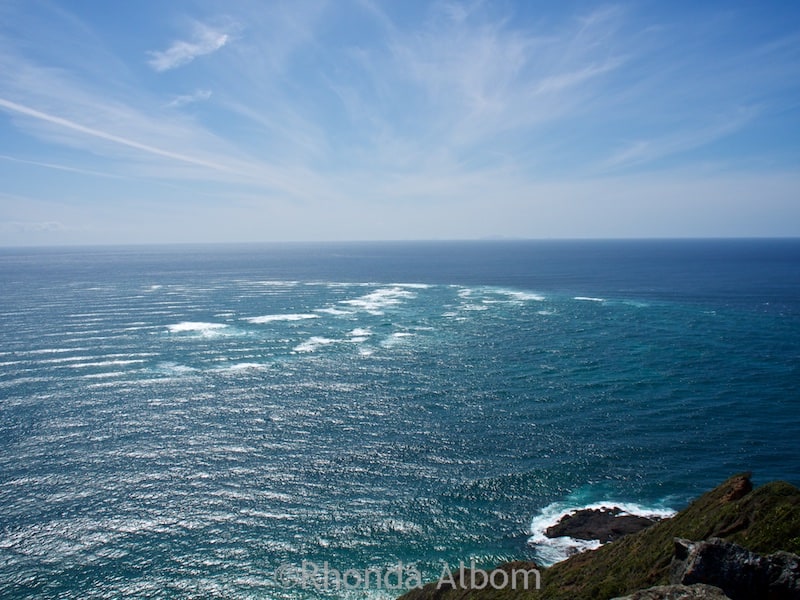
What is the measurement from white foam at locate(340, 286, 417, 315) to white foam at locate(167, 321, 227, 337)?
4337 cm

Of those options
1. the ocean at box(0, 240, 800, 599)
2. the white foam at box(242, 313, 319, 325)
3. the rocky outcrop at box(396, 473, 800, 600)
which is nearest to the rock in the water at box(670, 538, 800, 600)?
the rocky outcrop at box(396, 473, 800, 600)

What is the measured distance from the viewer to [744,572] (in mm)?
22797

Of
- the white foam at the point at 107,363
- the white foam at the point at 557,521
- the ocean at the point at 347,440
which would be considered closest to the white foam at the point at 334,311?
the ocean at the point at 347,440

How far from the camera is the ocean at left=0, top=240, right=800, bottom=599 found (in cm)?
4285

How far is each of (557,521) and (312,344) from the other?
69.2m

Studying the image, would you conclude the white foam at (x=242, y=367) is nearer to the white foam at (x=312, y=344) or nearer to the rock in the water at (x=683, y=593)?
the white foam at (x=312, y=344)

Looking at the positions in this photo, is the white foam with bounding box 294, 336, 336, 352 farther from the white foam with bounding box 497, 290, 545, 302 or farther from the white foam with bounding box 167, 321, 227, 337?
the white foam with bounding box 497, 290, 545, 302

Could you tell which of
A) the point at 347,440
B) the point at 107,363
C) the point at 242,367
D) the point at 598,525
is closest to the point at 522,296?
the point at 242,367

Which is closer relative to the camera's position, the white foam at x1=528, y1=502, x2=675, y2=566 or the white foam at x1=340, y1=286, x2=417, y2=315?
the white foam at x1=528, y1=502, x2=675, y2=566

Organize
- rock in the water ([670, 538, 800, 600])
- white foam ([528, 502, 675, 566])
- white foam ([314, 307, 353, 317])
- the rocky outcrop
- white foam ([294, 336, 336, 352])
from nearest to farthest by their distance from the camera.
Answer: rock in the water ([670, 538, 800, 600])
the rocky outcrop
white foam ([528, 502, 675, 566])
white foam ([294, 336, 336, 352])
white foam ([314, 307, 353, 317])

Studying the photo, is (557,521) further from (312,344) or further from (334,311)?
(334,311)

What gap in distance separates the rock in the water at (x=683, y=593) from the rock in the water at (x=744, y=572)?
2002 millimetres

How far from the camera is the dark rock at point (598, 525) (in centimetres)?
4375

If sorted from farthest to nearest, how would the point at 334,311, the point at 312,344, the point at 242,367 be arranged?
the point at 334,311 < the point at 312,344 < the point at 242,367
